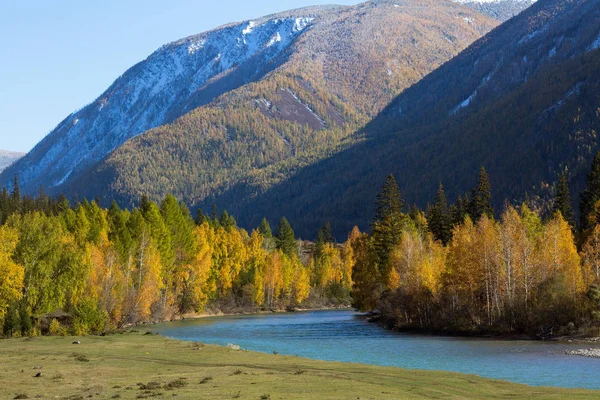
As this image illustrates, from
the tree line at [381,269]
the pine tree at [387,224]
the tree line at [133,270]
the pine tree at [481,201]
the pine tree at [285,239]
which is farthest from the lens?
the pine tree at [285,239]

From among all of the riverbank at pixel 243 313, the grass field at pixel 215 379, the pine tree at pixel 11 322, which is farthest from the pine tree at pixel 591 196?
the pine tree at pixel 11 322

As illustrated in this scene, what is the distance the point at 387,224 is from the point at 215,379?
7780cm

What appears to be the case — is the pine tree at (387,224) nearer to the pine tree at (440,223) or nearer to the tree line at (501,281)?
the tree line at (501,281)

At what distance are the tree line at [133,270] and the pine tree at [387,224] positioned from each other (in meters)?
30.8

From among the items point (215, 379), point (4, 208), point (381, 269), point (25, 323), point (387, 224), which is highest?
point (4, 208)

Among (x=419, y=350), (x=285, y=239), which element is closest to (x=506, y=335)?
(x=419, y=350)

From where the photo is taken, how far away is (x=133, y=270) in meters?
106

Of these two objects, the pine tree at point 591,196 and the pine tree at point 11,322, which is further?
the pine tree at point 591,196

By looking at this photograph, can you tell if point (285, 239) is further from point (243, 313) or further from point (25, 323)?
point (25, 323)

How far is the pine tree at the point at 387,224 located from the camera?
379ft

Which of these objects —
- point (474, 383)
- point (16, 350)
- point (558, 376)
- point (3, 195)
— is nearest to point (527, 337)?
point (558, 376)

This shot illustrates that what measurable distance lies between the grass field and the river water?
290 inches

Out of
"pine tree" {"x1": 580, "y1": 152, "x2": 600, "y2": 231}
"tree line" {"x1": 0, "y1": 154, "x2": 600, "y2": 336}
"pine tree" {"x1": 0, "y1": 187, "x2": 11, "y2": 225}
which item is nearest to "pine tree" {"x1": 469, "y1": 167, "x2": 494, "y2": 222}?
"tree line" {"x1": 0, "y1": 154, "x2": 600, "y2": 336}

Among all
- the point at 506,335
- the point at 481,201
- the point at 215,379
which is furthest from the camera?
the point at 481,201
